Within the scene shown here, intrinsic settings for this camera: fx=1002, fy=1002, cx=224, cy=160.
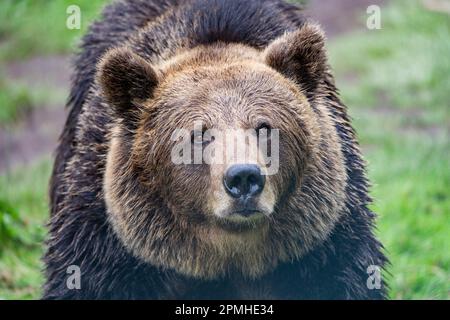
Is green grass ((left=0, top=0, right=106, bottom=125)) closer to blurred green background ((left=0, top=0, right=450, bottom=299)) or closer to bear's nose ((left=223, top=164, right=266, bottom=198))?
blurred green background ((left=0, top=0, right=450, bottom=299))

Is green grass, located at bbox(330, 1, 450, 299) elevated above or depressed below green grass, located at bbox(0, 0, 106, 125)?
below

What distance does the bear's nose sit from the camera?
5.23 m

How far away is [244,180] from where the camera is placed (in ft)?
17.3

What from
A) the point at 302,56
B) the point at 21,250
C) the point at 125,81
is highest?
the point at 302,56

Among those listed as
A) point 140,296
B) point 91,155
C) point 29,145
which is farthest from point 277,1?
point 29,145

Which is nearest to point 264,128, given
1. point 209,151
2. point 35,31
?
point 209,151

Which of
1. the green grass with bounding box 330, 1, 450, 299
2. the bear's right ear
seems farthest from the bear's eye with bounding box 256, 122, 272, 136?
the green grass with bounding box 330, 1, 450, 299

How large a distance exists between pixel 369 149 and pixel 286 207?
546cm

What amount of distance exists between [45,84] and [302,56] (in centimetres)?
829

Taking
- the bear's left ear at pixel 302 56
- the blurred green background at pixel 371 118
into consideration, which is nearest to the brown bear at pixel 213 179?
the bear's left ear at pixel 302 56

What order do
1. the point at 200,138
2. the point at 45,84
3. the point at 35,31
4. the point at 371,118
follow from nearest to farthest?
the point at 200,138
the point at 371,118
the point at 45,84
the point at 35,31

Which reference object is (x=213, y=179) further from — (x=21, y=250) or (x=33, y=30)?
(x=33, y=30)

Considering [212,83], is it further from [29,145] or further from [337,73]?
[337,73]

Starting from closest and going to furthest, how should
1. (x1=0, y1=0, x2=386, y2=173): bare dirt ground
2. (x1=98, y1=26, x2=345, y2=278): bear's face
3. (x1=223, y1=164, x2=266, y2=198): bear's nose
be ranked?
(x1=223, y1=164, x2=266, y2=198): bear's nose
(x1=98, y1=26, x2=345, y2=278): bear's face
(x1=0, y1=0, x2=386, y2=173): bare dirt ground
